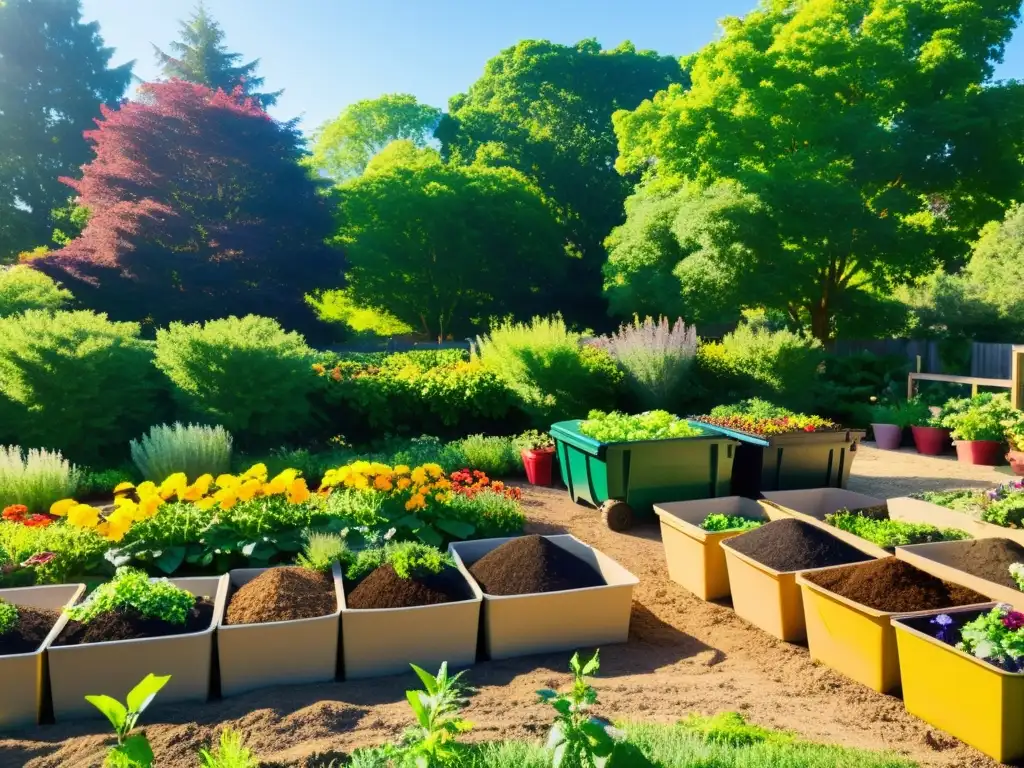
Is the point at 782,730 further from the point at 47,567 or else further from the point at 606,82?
the point at 606,82

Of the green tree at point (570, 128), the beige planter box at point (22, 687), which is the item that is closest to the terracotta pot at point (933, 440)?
the beige planter box at point (22, 687)

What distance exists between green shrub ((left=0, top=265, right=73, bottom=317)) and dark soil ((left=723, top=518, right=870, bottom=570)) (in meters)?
9.99

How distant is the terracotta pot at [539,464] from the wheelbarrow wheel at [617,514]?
173cm

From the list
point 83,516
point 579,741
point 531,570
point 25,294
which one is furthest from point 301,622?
point 25,294

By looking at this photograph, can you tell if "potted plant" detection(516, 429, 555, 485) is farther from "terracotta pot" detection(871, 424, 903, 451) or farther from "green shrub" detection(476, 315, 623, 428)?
"terracotta pot" detection(871, 424, 903, 451)

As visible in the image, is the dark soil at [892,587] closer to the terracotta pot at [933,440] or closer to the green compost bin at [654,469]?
the green compost bin at [654,469]

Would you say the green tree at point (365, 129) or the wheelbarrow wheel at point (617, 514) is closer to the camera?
the wheelbarrow wheel at point (617, 514)

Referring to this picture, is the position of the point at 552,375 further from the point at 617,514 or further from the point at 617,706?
the point at 617,706

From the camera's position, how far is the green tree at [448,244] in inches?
944

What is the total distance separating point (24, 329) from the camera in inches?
316

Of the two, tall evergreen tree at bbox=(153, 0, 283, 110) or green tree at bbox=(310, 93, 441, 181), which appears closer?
tall evergreen tree at bbox=(153, 0, 283, 110)

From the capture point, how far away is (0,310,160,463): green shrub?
7984 mm

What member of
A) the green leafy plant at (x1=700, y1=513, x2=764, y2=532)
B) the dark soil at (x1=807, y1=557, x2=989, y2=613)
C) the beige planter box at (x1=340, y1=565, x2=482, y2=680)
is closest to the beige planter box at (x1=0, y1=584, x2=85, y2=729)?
the beige planter box at (x1=340, y1=565, x2=482, y2=680)

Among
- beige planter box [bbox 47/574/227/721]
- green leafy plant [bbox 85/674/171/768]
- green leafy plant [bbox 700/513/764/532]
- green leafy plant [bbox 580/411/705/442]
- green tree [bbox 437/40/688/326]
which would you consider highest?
green tree [bbox 437/40/688/326]
